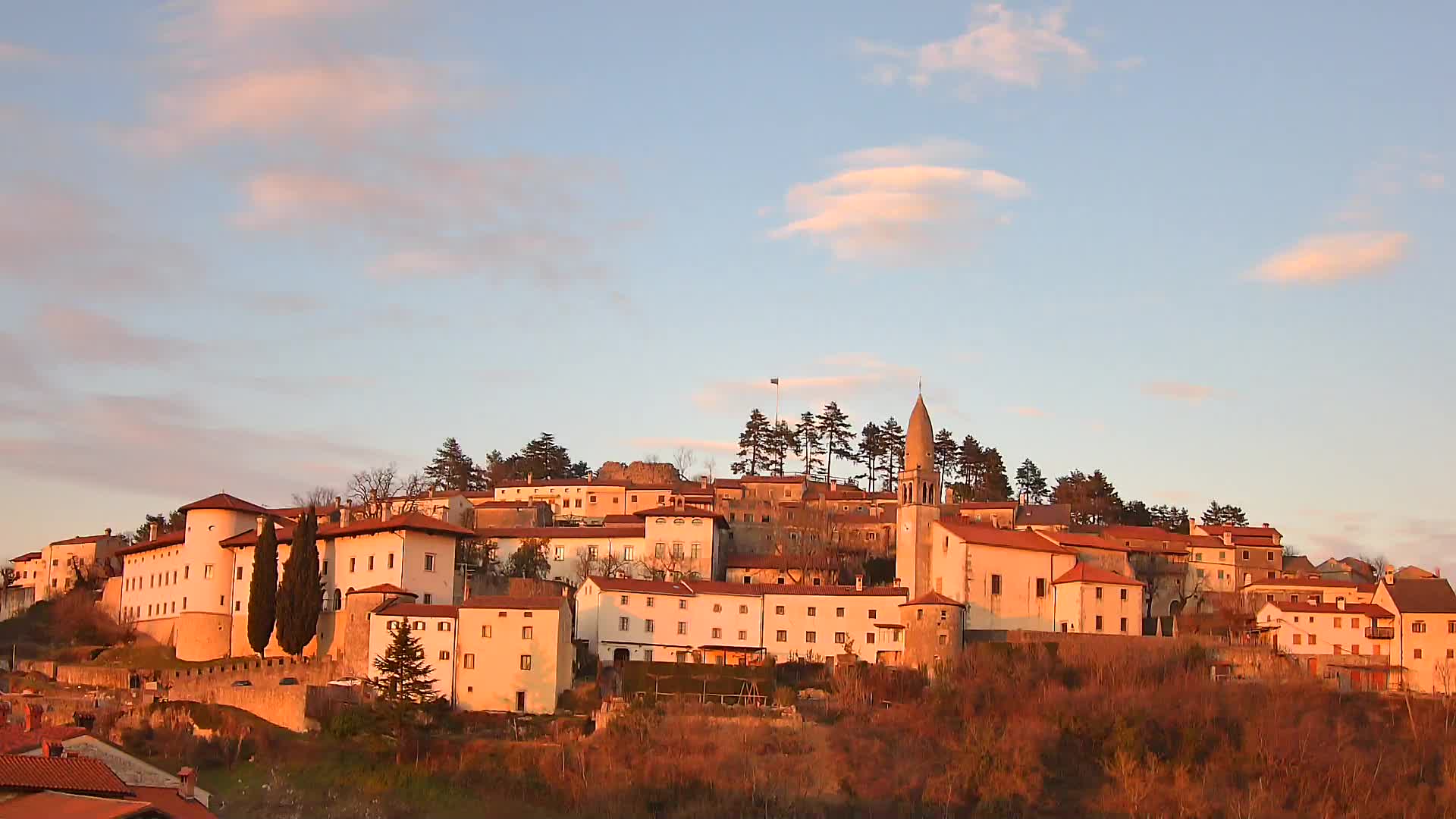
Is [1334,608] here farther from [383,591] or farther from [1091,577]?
[383,591]

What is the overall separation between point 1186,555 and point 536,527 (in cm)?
3187

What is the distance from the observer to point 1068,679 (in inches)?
2603

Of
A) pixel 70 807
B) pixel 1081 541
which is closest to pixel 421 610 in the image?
pixel 70 807

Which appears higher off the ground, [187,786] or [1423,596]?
[1423,596]

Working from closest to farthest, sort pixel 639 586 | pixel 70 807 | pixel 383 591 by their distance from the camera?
pixel 70 807
pixel 383 591
pixel 639 586

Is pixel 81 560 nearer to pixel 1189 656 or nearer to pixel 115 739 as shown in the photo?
pixel 115 739

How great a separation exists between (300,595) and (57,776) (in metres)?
31.5


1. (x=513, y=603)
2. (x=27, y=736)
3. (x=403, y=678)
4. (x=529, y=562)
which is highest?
(x=529, y=562)

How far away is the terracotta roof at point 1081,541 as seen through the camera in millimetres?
77688

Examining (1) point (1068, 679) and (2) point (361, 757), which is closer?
(2) point (361, 757)

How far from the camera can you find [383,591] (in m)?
66.5

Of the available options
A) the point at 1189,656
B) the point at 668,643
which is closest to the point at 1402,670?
the point at 1189,656

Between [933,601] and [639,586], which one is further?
[639,586]

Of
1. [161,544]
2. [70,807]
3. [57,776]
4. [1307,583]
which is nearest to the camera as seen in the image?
[70,807]
